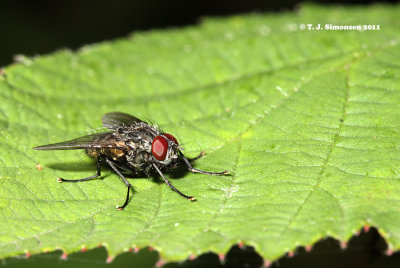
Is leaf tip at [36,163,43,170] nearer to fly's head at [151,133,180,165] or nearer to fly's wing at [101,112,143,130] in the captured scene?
fly's wing at [101,112,143,130]

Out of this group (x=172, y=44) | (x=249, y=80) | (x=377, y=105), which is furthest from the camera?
(x=172, y=44)

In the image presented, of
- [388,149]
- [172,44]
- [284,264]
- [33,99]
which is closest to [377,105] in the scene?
[388,149]

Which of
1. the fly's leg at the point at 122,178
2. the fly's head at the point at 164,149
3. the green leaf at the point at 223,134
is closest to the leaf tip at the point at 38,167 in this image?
the green leaf at the point at 223,134

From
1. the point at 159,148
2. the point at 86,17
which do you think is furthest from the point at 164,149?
the point at 86,17

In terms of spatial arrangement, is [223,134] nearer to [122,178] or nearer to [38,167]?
[122,178]

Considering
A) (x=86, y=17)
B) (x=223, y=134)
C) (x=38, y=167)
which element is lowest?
(x=38, y=167)

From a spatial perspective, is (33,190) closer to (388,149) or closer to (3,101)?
(3,101)

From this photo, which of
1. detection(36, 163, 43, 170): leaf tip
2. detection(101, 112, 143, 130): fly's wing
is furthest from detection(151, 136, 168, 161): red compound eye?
detection(36, 163, 43, 170): leaf tip
